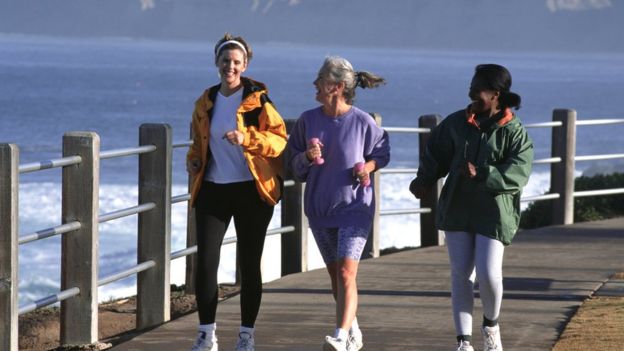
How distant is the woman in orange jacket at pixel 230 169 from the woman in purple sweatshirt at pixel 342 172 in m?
0.19

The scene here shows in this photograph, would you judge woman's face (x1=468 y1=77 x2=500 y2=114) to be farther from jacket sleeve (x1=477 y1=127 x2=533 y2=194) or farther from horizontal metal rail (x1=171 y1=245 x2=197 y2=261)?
horizontal metal rail (x1=171 y1=245 x2=197 y2=261)

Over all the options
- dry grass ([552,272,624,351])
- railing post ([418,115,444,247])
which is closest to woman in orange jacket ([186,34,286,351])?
dry grass ([552,272,624,351])

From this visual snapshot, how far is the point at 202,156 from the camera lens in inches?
295

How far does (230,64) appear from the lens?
291 inches

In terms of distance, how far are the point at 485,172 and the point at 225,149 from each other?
50.7 inches

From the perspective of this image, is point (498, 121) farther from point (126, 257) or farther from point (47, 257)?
point (47, 257)

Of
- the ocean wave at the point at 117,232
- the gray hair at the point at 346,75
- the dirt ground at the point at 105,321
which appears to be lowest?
the dirt ground at the point at 105,321

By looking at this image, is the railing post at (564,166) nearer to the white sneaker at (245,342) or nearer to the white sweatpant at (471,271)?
the white sweatpant at (471,271)

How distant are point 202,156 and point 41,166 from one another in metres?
0.97

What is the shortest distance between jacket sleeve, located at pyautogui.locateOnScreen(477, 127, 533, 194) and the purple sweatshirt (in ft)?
1.88

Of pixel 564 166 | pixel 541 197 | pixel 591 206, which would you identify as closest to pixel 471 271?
pixel 541 197

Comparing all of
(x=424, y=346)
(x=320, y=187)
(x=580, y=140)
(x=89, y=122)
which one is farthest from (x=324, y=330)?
(x=89, y=122)

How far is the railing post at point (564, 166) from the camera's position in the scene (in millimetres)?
14039

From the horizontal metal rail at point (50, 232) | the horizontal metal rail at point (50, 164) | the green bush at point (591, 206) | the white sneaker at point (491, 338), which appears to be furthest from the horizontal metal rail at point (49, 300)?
the green bush at point (591, 206)
